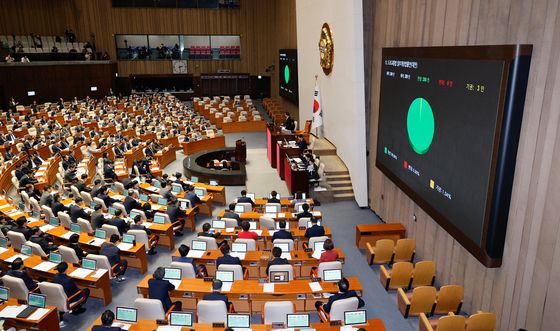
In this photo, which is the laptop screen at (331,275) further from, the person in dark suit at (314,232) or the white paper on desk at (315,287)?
the person in dark suit at (314,232)

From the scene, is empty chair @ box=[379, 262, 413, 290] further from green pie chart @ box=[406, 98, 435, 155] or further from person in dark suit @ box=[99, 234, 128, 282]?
person in dark suit @ box=[99, 234, 128, 282]

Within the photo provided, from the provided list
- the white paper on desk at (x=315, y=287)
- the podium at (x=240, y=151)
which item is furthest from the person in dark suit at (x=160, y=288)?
the podium at (x=240, y=151)

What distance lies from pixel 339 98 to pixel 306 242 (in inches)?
278

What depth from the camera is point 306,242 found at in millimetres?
11133

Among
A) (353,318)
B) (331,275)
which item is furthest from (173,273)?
(353,318)

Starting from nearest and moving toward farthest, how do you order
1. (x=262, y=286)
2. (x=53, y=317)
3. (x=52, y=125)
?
(x=53, y=317), (x=262, y=286), (x=52, y=125)

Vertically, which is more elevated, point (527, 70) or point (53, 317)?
point (527, 70)

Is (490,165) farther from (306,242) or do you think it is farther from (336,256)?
(306,242)

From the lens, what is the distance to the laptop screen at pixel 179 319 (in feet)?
23.3

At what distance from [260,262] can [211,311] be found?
Answer: 2524 mm

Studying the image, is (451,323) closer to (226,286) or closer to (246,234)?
(226,286)

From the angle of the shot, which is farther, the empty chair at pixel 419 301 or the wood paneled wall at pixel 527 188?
the empty chair at pixel 419 301

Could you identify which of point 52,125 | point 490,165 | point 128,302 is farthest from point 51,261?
point 52,125

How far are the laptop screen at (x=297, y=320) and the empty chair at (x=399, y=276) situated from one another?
313 centimetres
